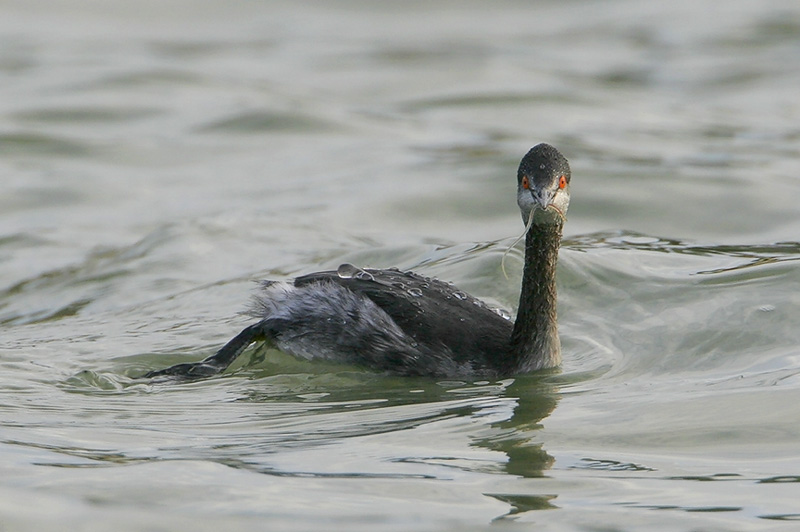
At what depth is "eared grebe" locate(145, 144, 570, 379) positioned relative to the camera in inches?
262

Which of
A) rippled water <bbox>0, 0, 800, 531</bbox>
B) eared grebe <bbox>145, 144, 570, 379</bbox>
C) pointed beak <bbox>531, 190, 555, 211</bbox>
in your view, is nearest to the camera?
rippled water <bbox>0, 0, 800, 531</bbox>

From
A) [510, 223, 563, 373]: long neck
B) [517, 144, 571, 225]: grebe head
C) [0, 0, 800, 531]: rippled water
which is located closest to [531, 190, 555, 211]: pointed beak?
[517, 144, 571, 225]: grebe head

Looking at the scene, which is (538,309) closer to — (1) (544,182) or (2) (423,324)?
(2) (423,324)

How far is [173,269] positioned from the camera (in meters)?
9.48

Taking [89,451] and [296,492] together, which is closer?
[296,492]

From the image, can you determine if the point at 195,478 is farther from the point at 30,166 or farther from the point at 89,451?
the point at 30,166

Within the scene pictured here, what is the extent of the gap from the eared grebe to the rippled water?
0.45 ft

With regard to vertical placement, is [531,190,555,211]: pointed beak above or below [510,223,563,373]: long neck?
above

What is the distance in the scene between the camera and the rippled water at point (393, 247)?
4.98 meters

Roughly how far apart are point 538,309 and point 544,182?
77cm

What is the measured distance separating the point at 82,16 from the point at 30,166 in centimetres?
708

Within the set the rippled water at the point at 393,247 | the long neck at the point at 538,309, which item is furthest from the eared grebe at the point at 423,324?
the rippled water at the point at 393,247

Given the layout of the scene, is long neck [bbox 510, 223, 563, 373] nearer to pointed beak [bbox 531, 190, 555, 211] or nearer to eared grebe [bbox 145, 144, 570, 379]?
eared grebe [bbox 145, 144, 570, 379]

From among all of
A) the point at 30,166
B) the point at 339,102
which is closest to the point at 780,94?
the point at 339,102
